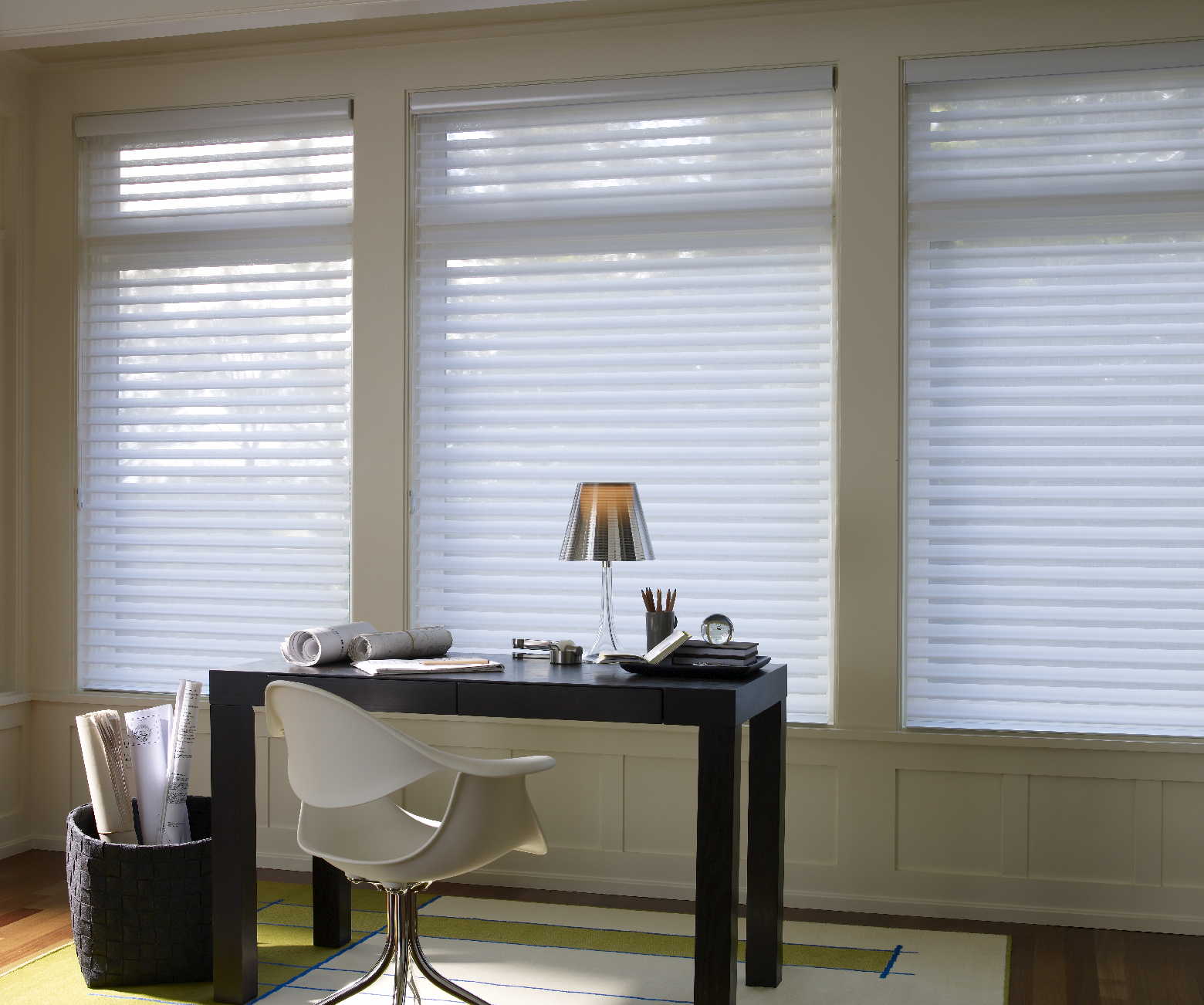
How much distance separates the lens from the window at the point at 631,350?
3.70m

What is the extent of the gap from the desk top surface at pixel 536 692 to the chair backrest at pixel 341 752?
34 centimetres

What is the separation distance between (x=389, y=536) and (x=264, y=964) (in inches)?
52.9

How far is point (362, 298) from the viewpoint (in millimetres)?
3967

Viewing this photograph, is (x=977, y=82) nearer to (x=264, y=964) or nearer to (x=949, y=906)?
(x=949, y=906)

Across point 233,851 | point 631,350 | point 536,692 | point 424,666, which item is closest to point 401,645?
point 424,666

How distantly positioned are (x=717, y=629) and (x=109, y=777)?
1.60m

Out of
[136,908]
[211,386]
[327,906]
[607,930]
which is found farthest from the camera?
[211,386]

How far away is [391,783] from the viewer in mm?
2447

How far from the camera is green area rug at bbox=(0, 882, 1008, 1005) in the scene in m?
2.98

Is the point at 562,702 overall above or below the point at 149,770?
above

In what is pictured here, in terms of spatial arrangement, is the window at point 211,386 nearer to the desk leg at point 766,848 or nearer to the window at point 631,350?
the window at point 631,350

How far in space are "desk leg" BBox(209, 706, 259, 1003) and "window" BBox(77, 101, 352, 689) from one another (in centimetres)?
106

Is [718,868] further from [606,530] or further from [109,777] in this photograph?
[109,777]

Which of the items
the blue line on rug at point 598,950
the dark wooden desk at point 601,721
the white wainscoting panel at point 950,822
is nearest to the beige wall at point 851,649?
the white wainscoting panel at point 950,822
